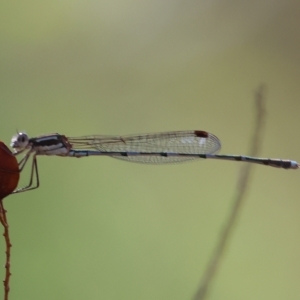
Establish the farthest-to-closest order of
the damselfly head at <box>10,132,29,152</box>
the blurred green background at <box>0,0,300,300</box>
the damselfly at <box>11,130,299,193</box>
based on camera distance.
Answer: the blurred green background at <box>0,0,300,300</box> < the damselfly at <box>11,130,299,193</box> < the damselfly head at <box>10,132,29,152</box>

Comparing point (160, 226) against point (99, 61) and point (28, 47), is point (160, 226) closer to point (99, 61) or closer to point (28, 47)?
point (99, 61)

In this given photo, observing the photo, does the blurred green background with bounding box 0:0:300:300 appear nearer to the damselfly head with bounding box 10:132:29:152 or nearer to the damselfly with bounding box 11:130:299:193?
the damselfly with bounding box 11:130:299:193

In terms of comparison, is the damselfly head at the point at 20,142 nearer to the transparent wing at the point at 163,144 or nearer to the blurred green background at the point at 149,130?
the transparent wing at the point at 163,144

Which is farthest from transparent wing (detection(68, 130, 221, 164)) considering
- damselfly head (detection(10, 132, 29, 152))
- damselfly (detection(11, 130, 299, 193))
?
damselfly head (detection(10, 132, 29, 152))

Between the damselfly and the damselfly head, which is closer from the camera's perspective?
the damselfly head

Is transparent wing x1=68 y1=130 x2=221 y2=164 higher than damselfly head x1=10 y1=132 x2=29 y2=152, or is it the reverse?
transparent wing x1=68 y1=130 x2=221 y2=164
